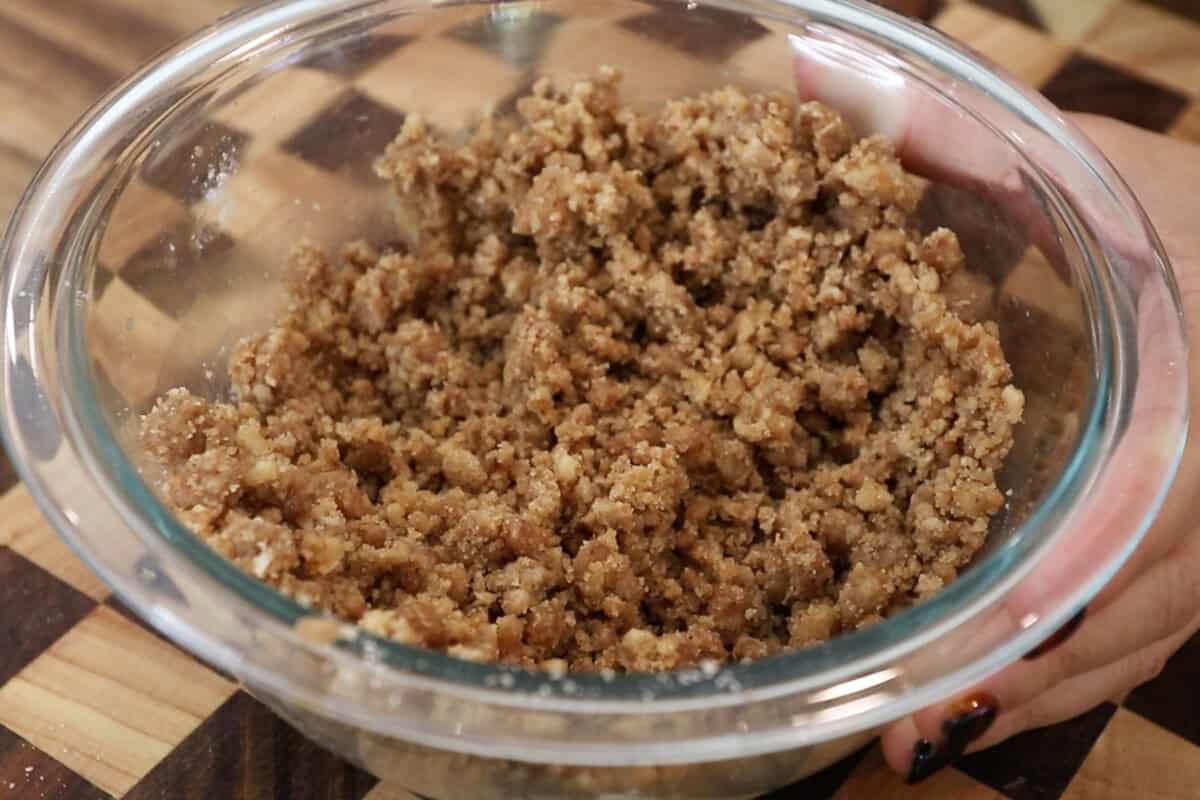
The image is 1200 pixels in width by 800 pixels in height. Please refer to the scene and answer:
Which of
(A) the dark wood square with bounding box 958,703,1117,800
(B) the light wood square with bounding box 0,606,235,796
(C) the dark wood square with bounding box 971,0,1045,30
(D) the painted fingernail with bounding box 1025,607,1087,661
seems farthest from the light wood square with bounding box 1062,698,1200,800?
(C) the dark wood square with bounding box 971,0,1045,30

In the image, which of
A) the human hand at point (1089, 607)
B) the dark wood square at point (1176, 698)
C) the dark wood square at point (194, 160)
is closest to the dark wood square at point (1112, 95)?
the human hand at point (1089, 607)

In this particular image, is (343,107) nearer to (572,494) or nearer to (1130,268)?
(572,494)

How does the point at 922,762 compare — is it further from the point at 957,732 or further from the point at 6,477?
the point at 6,477

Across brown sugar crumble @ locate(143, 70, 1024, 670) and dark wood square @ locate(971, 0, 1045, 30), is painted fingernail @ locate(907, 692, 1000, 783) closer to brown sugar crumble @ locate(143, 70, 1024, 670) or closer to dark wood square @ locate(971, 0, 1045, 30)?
brown sugar crumble @ locate(143, 70, 1024, 670)

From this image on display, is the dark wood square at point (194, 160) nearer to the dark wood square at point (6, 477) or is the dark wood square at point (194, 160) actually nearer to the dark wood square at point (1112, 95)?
the dark wood square at point (6, 477)

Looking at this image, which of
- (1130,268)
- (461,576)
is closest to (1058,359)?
(1130,268)

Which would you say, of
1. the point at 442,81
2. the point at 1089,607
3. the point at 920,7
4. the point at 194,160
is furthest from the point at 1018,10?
the point at 194,160

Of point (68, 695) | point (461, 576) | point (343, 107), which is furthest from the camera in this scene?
point (343, 107)
